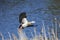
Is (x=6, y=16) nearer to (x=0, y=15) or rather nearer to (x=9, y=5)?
(x=0, y=15)

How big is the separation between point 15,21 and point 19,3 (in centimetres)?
222

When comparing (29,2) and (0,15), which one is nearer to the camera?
(0,15)

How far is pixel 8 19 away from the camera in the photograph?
317 inches

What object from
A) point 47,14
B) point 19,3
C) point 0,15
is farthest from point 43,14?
point 19,3

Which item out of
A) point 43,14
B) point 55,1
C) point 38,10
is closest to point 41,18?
point 43,14

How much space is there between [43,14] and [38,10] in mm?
560

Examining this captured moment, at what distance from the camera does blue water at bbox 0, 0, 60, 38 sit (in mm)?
7309

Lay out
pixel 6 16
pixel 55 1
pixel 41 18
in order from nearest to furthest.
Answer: pixel 41 18 → pixel 6 16 → pixel 55 1

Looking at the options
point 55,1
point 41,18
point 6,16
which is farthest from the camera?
point 55,1

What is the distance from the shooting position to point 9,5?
967cm

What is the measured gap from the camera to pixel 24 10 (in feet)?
28.5

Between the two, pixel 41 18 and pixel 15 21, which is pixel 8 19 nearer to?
pixel 15 21

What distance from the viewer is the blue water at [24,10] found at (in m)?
7.31

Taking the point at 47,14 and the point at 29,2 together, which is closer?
the point at 47,14
